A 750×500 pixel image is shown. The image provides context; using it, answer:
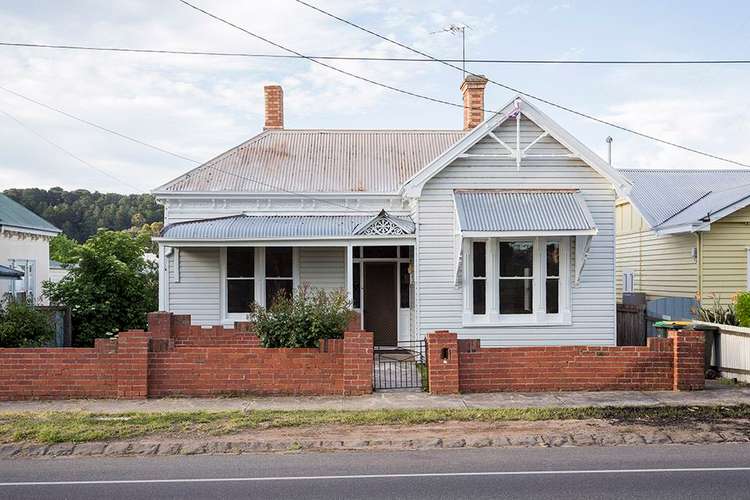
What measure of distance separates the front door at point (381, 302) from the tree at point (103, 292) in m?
7.20

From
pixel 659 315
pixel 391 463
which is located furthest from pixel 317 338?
pixel 659 315

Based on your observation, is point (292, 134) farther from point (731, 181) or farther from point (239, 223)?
point (731, 181)

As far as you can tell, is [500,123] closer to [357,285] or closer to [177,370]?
[357,285]

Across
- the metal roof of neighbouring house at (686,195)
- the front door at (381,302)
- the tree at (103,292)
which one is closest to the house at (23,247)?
the tree at (103,292)

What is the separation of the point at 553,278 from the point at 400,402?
6.06 m

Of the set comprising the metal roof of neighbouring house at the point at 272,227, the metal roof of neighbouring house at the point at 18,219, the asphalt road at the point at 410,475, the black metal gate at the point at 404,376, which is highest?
the metal roof of neighbouring house at the point at 18,219

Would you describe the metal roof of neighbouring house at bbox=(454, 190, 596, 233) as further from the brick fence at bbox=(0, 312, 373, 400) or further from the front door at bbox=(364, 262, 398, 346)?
the brick fence at bbox=(0, 312, 373, 400)

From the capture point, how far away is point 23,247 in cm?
2730

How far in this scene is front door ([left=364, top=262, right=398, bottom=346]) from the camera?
19438 millimetres

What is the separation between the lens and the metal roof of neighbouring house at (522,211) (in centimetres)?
1585

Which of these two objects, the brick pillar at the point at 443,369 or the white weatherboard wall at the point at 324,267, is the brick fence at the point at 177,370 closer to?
the brick pillar at the point at 443,369

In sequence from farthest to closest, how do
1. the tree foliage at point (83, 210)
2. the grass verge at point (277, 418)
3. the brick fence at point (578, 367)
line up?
the tree foliage at point (83, 210), the brick fence at point (578, 367), the grass verge at point (277, 418)

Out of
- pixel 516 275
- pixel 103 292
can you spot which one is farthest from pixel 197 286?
pixel 516 275

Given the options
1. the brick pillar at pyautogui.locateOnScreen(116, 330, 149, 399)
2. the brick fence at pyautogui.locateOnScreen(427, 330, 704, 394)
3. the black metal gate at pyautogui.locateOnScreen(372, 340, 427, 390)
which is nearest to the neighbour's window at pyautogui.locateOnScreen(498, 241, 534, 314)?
the black metal gate at pyautogui.locateOnScreen(372, 340, 427, 390)
